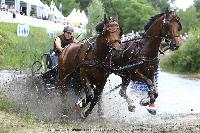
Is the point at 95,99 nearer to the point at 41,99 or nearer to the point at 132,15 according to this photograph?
the point at 41,99

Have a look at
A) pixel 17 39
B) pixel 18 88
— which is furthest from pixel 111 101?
pixel 17 39

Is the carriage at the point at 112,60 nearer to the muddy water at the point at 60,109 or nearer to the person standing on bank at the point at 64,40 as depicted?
the muddy water at the point at 60,109

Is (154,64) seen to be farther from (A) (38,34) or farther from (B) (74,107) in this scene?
(A) (38,34)

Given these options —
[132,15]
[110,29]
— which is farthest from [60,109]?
[132,15]

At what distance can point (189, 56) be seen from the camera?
47375 mm

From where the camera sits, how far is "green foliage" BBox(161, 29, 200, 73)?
47031 mm

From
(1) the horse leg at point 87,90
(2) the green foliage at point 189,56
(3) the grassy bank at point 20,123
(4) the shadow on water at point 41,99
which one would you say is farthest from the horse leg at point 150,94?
(2) the green foliage at point 189,56

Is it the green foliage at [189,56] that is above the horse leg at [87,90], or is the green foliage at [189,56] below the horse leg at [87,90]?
below

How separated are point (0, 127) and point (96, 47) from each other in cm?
323

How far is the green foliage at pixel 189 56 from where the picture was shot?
4703 centimetres

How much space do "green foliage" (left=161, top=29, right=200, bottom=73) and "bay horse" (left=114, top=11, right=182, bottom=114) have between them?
3344 cm

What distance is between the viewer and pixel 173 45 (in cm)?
1326

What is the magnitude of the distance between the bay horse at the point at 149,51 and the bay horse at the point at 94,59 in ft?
3.25

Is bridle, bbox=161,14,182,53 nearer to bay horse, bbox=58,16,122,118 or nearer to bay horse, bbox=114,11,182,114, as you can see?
bay horse, bbox=114,11,182,114
